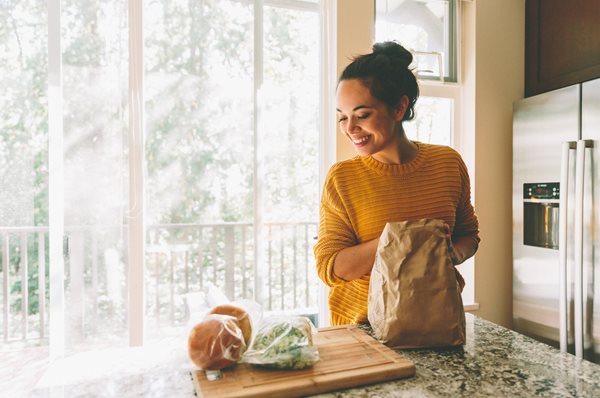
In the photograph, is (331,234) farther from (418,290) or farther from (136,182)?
(136,182)

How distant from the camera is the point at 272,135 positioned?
2289 millimetres

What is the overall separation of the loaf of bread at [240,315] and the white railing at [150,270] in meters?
1.49

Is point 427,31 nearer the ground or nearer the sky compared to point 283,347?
nearer the sky

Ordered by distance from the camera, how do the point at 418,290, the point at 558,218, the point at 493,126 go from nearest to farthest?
1. the point at 418,290
2. the point at 558,218
3. the point at 493,126

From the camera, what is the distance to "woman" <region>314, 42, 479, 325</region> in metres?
1.02

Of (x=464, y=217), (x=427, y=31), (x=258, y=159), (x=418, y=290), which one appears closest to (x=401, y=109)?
(x=464, y=217)

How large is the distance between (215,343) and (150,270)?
1.61 metres

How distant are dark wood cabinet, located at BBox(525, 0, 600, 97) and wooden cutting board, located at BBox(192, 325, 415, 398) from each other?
2.16 m

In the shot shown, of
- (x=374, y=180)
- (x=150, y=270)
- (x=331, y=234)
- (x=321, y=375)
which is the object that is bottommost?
(x=150, y=270)

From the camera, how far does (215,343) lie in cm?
69

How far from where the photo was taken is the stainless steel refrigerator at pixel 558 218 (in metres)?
1.91

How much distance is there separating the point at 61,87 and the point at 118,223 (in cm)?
75

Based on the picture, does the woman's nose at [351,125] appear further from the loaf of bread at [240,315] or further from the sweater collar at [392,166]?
the loaf of bread at [240,315]

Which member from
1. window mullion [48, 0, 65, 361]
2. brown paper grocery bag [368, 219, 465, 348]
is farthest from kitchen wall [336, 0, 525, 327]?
window mullion [48, 0, 65, 361]
